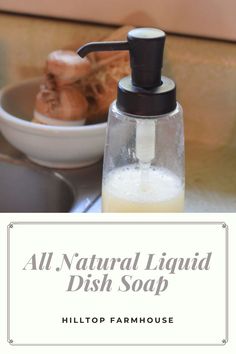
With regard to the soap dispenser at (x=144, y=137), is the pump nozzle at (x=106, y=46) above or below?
above

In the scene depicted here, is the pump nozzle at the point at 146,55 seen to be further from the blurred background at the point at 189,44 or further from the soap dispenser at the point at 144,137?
the blurred background at the point at 189,44

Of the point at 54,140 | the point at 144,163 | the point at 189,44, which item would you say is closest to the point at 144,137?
the point at 144,163

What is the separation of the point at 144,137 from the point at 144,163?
38mm

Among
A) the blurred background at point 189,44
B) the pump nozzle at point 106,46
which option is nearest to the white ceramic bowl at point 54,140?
the blurred background at point 189,44

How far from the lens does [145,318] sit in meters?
0.61

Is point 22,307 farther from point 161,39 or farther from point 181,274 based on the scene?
point 161,39

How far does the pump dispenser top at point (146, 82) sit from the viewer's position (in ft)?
1.98

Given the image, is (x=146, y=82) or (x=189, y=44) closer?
(x=146, y=82)

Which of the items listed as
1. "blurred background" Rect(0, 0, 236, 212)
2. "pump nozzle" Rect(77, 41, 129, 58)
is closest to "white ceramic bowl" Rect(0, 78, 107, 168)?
"blurred background" Rect(0, 0, 236, 212)

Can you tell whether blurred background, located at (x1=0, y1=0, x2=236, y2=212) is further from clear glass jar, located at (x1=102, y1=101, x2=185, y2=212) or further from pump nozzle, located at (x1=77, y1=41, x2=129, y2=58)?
pump nozzle, located at (x1=77, y1=41, x2=129, y2=58)

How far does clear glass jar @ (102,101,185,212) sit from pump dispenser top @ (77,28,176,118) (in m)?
0.01

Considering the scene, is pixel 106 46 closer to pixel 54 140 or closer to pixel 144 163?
pixel 144 163

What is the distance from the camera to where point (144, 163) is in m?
0.69

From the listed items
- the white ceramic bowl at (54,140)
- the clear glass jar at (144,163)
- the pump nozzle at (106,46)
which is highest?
the pump nozzle at (106,46)
